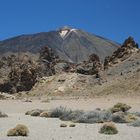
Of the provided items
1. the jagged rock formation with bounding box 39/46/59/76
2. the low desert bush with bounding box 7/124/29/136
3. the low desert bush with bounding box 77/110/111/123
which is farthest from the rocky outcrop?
the low desert bush with bounding box 7/124/29/136

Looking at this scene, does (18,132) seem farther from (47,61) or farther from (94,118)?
(47,61)

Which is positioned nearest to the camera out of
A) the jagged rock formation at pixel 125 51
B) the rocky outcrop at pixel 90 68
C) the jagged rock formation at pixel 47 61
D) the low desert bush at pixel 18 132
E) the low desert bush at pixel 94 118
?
the low desert bush at pixel 18 132

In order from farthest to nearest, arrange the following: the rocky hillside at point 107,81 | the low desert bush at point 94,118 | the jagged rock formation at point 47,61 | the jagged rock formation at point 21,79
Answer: the jagged rock formation at point 47,61, the jagged rock formation at point 21,79, the rocky hillside at point 107,81, the low desert bush at point 94,118

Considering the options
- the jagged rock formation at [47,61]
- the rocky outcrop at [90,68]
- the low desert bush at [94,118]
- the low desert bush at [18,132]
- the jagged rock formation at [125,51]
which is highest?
the jagged rock formation at [47,61]

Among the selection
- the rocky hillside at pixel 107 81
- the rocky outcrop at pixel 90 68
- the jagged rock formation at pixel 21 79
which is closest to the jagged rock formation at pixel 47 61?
the jagged rock formation at pixel 21 79

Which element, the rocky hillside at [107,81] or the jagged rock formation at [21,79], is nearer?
the rocky hillside at [107,81]

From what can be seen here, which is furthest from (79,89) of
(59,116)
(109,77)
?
(59,116)

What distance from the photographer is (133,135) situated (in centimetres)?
1630

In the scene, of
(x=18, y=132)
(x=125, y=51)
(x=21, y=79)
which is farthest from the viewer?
(x=21, y=79)

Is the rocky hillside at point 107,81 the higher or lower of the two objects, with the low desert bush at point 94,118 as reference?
higher

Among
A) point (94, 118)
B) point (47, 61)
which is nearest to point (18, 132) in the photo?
point (94, 118)

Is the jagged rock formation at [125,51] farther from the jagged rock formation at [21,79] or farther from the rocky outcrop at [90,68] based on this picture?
the jagged rock formation at [21,79]

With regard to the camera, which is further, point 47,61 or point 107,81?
point 47,61

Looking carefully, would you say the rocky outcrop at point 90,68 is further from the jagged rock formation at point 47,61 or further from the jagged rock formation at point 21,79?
the jagged rock formation at point 47,61
